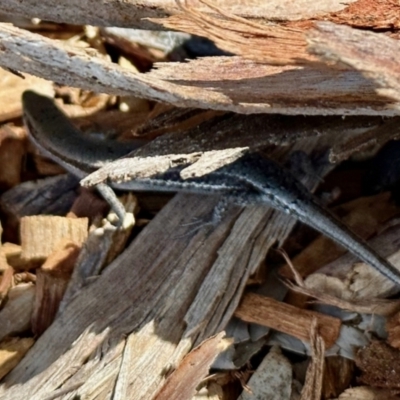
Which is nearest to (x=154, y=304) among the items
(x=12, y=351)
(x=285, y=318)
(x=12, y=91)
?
(x=285, y=318)

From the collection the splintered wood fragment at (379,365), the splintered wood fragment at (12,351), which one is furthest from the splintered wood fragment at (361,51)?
the splintered wood fragment at (12,351)

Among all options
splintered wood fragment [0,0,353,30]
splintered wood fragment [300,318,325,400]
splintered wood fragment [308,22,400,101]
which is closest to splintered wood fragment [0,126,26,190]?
splintered wood fragment [0,0,353,30]

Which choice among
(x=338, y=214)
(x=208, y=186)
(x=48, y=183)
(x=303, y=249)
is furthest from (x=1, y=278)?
(x=338, y=214)

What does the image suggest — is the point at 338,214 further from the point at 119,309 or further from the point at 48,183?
the point at 48,183

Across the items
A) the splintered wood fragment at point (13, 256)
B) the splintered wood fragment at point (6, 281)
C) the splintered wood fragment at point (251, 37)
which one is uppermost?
the splintered wood fragment at point (251, 37)

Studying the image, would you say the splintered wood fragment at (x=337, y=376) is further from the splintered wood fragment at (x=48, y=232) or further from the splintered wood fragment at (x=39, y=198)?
the splintered wood fragment at (x=39, y=198)

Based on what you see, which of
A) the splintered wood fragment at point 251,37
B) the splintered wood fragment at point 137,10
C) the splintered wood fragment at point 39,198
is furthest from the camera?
the splintered wood fragment at point 39,198
